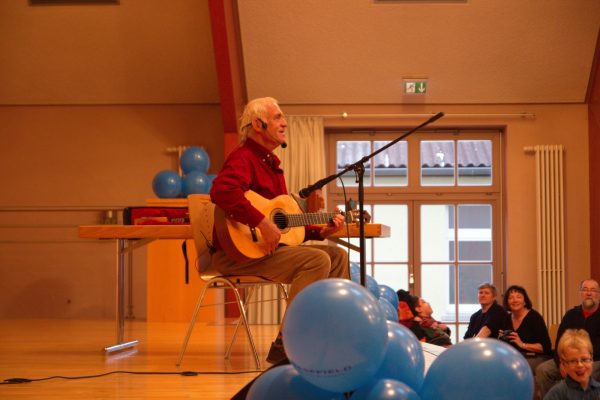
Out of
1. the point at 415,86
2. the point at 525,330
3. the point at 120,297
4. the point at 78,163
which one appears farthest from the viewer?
the point at 78,163

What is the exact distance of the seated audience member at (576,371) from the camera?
3.42 m

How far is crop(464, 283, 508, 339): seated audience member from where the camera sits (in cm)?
492

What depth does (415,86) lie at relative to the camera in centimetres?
688

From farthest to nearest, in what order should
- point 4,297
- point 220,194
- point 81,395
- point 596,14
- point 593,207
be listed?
point 4,297 → point 593,207 → point 596,14 → point 220,194 → point 81,395

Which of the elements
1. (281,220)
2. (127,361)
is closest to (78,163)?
(127,361)

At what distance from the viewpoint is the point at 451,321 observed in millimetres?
7281

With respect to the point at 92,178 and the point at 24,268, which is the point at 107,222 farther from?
the point at 24,268

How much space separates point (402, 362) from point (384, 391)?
0.49 feet

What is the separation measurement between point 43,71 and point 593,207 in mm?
5166

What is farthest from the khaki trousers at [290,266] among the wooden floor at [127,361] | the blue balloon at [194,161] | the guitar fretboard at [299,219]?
the blue balloon at [194,161]

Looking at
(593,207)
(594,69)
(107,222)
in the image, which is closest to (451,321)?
(593,207)

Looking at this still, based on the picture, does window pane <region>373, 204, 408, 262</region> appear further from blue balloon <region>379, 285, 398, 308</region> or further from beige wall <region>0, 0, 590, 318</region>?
blue balloon <region>379, 285, 398, 308</region>

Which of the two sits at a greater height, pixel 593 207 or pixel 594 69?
pixel 594 69

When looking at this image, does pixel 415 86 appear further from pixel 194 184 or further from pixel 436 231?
pixel 194 184
